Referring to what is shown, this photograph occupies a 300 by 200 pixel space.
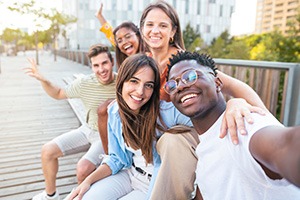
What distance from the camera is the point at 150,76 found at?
6.31 feet

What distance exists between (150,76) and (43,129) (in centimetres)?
378

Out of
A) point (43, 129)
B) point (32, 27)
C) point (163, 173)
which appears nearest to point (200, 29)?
point (32, 27)

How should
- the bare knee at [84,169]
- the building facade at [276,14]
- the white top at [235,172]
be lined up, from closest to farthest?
the white top at [235,172]
the bare knee at [84,169]
the building facade at [276,14]

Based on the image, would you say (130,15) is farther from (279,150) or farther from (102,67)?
(279,150)

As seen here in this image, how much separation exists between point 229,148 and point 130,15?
3566 cm

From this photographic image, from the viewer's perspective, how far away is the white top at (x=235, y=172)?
3.38 feet

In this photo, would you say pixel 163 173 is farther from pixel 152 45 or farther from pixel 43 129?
pixel 43 129

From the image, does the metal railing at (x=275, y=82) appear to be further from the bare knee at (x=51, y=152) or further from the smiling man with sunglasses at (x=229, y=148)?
the bare knee at (x=51, y=152)

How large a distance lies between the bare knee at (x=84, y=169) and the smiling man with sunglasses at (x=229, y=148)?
4.40 ft

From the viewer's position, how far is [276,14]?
26.5m

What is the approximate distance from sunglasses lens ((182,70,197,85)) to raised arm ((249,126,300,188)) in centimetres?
47

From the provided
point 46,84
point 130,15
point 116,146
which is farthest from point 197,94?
point 130,15

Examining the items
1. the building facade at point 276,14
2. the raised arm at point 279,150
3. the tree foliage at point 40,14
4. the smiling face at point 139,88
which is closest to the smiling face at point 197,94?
the raised arm at point 279,150

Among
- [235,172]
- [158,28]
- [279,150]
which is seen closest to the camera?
[279,150]
